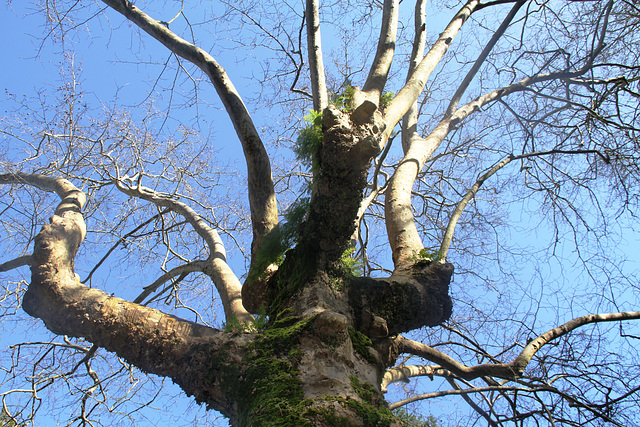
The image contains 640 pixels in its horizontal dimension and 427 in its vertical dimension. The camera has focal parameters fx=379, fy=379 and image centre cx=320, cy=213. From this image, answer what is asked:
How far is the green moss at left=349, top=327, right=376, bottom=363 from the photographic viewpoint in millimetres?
2092

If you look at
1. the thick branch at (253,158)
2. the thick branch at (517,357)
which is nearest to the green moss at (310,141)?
the thick branch at (253,158)

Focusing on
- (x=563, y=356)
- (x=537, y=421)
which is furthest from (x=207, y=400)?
(x=563, y=356)

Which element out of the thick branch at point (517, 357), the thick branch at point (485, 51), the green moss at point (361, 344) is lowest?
the green moss at point (361, 344)

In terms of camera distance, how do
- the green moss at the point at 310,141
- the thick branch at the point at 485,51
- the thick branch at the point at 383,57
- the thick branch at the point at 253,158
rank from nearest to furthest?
the green moss at the point at 310,141 → the thick branch at the point at 253,158 → the thick branch at the point at 383,57 → the thick branch at the point at 485,51

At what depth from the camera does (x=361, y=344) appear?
2.13 meters

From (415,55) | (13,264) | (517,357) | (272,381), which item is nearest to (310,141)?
(272,381)

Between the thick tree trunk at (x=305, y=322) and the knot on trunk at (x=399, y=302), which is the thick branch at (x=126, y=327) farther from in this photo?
the knot on trunk at (x=399, y=302)

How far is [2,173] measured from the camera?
3.95m

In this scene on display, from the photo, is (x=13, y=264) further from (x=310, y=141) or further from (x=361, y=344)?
(x=361, y=344)

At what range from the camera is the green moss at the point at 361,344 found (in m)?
2.09

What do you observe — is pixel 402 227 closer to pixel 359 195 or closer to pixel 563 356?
pixel 359 195

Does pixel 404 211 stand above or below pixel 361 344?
above

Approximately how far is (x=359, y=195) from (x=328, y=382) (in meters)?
1.06

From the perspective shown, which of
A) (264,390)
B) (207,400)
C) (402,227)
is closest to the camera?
(264,390)
